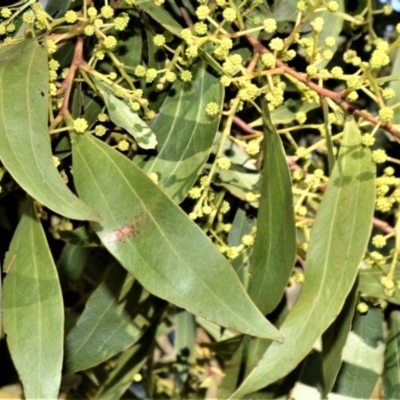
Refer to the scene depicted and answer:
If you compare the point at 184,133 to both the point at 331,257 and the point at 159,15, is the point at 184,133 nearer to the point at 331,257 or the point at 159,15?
the point at 159,15

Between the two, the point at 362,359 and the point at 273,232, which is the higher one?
the point at 273,232

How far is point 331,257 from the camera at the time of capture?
3.23 ft

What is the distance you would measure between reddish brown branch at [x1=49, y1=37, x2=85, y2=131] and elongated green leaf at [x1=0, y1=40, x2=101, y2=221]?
1.7 inches

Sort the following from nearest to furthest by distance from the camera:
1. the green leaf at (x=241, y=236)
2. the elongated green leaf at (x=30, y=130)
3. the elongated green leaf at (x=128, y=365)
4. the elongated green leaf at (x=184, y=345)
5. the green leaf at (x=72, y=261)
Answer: the elongated green leaf at (x=30, y=130) → the green leaf at (x=241, y=236) → the green leaf at (x=72, y=261) → the elongated green leaf at (x=128, y=365) → the elongated green leaf at (x=184, y=345)

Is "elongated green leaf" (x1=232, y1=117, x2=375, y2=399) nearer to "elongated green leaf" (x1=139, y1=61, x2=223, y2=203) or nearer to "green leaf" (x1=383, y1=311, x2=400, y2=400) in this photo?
"elongated green leaf" (x1=139, y1=61, x2=223, y2=203)

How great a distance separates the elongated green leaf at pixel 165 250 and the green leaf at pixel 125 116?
50mm

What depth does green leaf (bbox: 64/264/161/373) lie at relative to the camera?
4.07 feet

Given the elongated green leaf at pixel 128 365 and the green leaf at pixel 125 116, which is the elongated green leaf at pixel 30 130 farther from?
the elongated green leaf at pixel 128 365

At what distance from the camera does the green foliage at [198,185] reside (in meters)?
0.96

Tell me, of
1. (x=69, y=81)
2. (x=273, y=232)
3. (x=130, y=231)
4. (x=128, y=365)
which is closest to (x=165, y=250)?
(x=130, y=231)

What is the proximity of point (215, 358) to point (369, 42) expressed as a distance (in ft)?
2.78

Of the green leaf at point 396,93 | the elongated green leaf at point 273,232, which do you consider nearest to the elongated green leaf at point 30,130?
the elongated green leaf at point 273,232

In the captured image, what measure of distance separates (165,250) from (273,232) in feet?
0.52

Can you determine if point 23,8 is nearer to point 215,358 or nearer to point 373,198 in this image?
point 373,198
